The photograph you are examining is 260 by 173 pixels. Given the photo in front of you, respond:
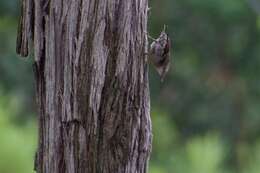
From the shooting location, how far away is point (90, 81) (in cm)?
196

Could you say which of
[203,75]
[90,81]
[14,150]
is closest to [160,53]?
[90,81]

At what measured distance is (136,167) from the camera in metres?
2.00

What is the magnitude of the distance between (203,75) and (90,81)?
5354 millimetres

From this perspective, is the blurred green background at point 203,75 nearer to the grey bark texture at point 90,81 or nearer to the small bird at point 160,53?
the small bird at point 160,53

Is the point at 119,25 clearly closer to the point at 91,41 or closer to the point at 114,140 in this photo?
the point at 91,41

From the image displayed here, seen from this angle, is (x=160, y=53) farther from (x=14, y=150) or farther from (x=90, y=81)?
(x=14, y=150)

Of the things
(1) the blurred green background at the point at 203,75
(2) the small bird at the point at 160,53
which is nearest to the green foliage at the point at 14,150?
(2) the small bird at the point at 160,53

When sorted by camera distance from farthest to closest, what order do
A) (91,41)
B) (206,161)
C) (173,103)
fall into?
(173,103) < (206,161) < (91,41)

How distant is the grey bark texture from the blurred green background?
3.63 metres

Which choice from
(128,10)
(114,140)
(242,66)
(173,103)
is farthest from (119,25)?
(173,103)

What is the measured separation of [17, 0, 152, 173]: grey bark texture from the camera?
1.96m

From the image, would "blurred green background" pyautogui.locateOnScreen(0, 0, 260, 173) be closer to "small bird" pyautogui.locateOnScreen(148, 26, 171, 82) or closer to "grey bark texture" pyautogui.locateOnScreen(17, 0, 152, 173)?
"small bird" pyautogui.locateOnScreen(148, 26, 171, 82)

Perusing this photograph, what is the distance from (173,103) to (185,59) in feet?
1.64

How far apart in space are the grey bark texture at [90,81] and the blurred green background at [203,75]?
11.9 ft
